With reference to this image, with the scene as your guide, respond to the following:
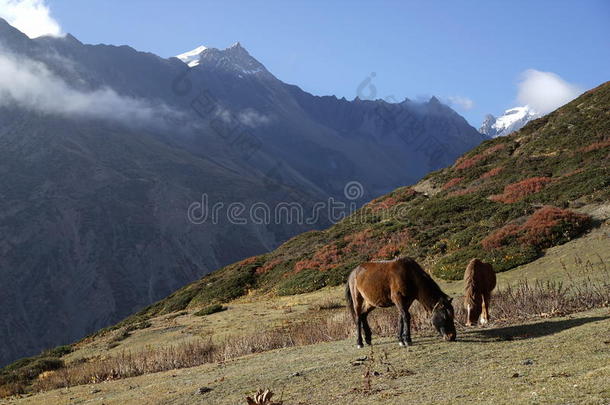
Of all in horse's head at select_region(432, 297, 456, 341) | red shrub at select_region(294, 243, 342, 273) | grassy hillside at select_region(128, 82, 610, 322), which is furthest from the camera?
red shrub at select_region(294, 243, 342, 273)

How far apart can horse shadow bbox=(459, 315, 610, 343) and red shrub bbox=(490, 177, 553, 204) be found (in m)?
25.2

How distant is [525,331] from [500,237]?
1850cm

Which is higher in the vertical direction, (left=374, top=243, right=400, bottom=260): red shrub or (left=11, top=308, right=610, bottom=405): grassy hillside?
(left=374, top=243, right=400, bottom=260): red shrub

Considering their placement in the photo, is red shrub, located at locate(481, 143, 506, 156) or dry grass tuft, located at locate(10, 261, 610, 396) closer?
dry grass tuft, located at locate(10, 261, 610, 396)

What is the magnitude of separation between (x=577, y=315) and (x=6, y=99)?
17156cm

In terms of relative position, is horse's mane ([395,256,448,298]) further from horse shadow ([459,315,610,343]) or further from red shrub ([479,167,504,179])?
red shrub ([479,167,504,179])

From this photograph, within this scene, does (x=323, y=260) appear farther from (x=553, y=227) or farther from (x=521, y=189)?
(x=553, y=227)

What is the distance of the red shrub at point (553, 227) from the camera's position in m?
25.3

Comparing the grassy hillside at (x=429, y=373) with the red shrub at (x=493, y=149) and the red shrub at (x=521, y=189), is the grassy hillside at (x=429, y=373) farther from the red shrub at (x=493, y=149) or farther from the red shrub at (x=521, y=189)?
the red shrub at (x=493, y=149)

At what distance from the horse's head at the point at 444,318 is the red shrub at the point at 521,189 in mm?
26460

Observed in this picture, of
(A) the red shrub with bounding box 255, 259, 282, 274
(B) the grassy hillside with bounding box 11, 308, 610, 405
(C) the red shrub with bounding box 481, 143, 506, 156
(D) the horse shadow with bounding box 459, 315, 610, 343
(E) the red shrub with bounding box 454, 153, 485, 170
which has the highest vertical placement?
(C) the red shrub with bounding box 481, 143, 506, 156

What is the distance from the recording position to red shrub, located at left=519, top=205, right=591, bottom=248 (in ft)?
83.1

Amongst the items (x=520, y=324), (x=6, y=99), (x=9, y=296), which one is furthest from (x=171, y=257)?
(x=520, y=324)

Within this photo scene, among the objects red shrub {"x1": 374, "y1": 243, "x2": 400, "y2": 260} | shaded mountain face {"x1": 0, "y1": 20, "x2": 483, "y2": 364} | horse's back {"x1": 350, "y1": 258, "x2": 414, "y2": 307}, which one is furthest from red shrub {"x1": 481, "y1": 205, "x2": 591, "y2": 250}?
shaded mountain face {"x1": 0, "y1": 20, "x2": 483, "y2": 364}
